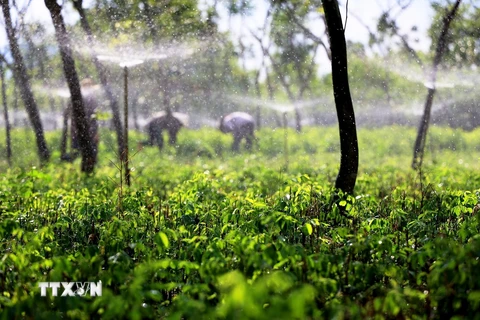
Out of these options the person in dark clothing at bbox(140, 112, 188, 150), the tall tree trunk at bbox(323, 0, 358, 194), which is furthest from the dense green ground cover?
the person in dark clothing at bbox(140, 112, 188, 150)

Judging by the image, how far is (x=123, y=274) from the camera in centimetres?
338

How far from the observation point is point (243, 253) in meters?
3.70

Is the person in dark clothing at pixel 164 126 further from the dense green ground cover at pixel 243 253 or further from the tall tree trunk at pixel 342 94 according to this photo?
the tall tree trunk at pixel 342 94

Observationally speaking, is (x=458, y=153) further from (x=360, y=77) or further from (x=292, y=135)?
(x=360, y=77)

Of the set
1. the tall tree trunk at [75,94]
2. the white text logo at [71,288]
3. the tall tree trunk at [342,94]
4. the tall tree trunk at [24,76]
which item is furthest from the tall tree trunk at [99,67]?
the white text logo at [71,288]

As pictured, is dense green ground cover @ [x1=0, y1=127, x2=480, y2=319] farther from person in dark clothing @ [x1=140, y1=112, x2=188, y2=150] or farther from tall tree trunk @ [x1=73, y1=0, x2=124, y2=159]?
person in dark clothing @ [x1=140, y1=112, x2=188, y2=150]

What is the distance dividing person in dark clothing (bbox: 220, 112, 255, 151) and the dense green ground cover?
11316mm

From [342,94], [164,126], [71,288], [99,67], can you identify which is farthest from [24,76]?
[71,288]

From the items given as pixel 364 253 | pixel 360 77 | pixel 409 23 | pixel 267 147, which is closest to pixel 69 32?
pixel 267 147

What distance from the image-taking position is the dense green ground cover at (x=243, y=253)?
3043mm

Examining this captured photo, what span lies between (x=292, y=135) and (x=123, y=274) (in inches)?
779

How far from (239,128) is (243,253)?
58.3 ft

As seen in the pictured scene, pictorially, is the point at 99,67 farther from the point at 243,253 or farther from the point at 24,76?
the point at 243,253

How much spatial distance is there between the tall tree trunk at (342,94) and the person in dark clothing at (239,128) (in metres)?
14.3
